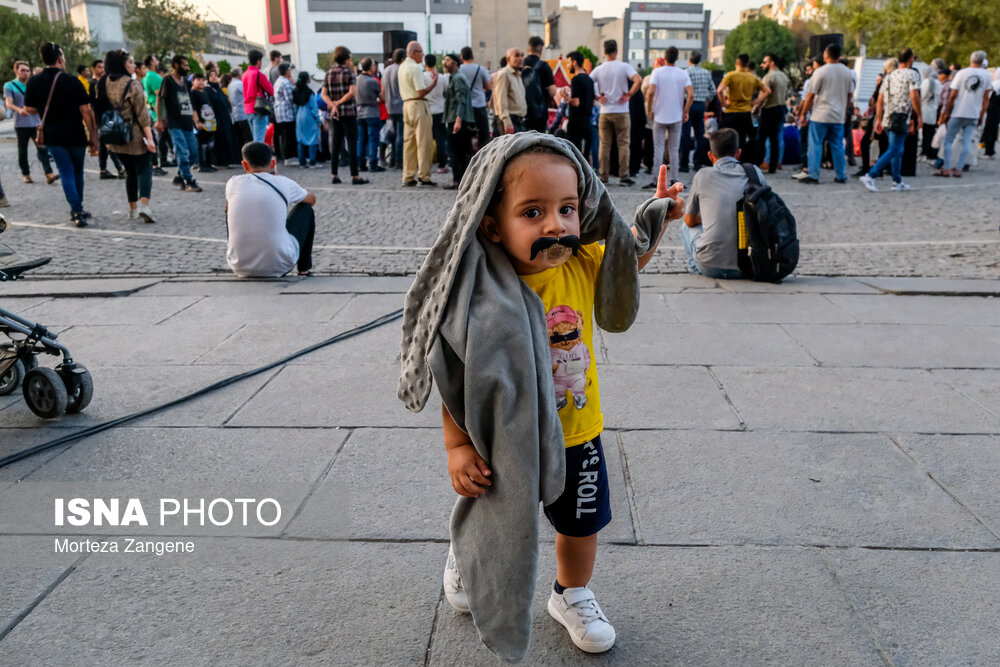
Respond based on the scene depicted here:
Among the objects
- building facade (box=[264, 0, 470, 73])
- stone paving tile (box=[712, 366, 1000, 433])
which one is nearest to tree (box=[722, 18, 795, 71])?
building facade (box=[264, 0, 470, 73])

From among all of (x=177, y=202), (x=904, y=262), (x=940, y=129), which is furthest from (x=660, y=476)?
(x=940, y=129)

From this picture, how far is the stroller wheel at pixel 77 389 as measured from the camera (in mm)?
3662

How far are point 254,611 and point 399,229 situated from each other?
6578 mm

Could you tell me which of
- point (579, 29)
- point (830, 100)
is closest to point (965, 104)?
point (830, 100)

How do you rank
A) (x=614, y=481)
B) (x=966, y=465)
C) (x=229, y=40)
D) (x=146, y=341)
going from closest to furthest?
(x=614, y=481)
(x=966, y=465)
(x=146, y=341)
(x=229, y=40)

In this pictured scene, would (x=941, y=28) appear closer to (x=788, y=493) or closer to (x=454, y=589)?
(x=788, y=493)

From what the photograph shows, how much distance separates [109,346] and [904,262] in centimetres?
627

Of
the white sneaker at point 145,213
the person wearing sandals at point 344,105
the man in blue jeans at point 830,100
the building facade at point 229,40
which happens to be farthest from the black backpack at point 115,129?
the building facade at point 229,40

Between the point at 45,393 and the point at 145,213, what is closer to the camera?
the point at 45,393

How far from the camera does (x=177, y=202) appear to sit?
10422 mm

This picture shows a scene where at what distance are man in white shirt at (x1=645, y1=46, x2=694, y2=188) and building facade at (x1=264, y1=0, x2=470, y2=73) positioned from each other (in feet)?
294

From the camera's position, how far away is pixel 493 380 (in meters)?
1.68

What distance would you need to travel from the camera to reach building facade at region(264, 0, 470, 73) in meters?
95.4

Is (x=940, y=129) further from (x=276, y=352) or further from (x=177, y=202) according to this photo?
(x=276, y=352)
